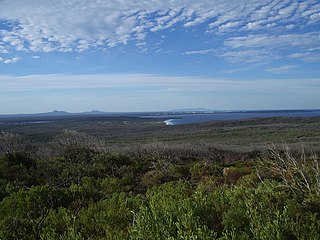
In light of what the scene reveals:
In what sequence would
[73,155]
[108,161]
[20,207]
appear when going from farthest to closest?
[73,155]
[108,161]
[20,207]

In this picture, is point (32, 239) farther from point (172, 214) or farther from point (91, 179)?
point (91, 179)

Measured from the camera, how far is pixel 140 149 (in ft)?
77.2

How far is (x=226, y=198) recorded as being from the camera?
19.3 ft

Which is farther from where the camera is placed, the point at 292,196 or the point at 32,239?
the point at 292,196

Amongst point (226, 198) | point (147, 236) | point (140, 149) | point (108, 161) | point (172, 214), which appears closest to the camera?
point (147, 236)

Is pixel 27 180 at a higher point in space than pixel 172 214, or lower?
lower

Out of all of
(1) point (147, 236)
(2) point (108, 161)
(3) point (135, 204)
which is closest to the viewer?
(1) point (147, 236)

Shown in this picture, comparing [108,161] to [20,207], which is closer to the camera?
[20,207]

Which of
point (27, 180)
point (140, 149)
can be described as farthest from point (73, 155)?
point (140, 149)

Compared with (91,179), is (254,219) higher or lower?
higher

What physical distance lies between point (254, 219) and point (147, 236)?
1.36m

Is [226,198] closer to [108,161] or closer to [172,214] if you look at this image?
[172,214]

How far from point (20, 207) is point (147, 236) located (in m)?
3.70

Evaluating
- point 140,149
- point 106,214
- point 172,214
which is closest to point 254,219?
point 172,214
